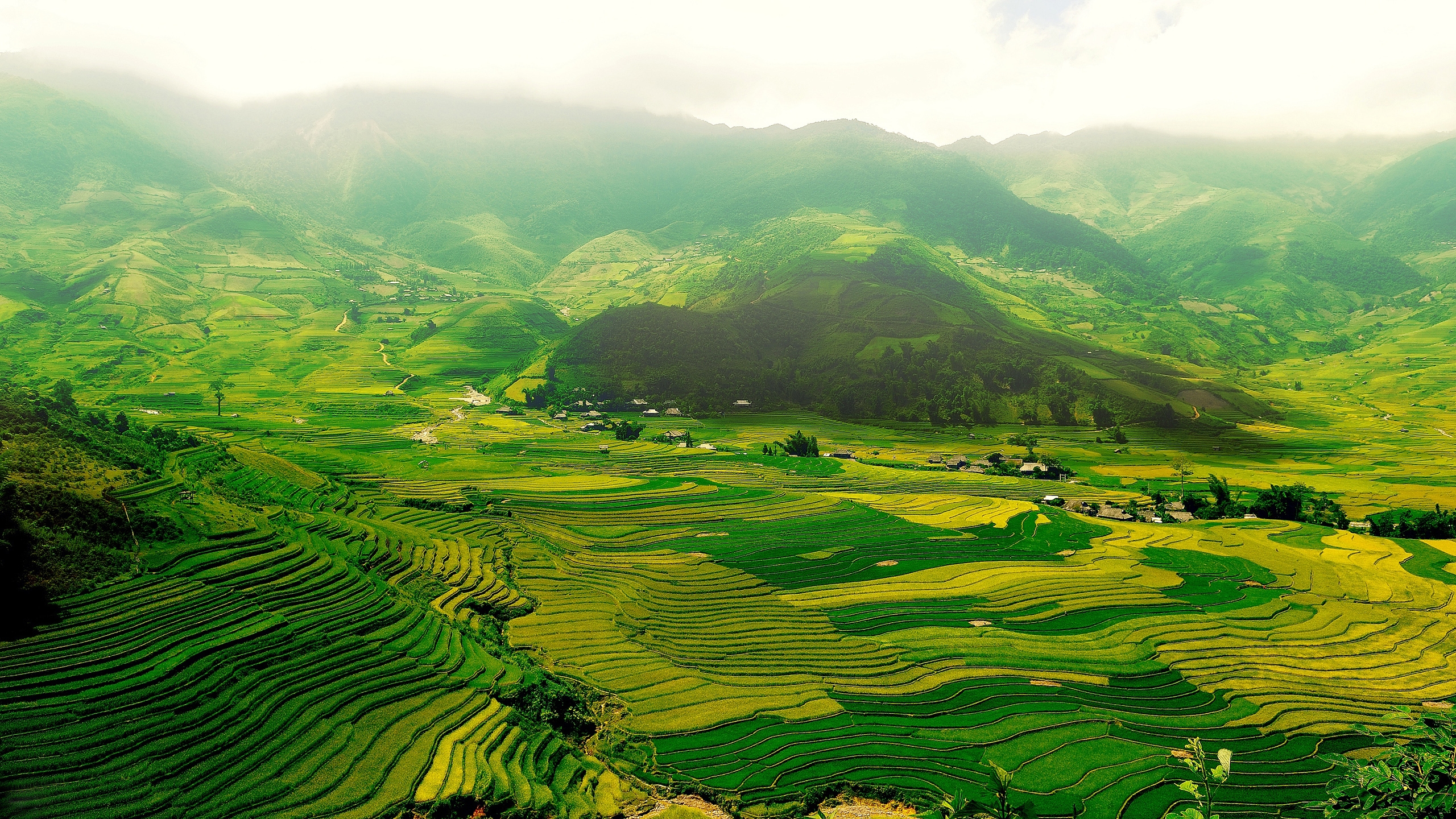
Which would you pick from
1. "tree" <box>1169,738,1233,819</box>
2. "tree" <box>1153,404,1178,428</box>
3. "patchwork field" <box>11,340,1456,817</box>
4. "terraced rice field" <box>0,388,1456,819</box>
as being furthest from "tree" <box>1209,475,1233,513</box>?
"tree" <box>1169,738,1233,819</box>

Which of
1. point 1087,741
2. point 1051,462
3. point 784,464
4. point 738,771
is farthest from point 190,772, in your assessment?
point 1051,462

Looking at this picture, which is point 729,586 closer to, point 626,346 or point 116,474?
point 116,474

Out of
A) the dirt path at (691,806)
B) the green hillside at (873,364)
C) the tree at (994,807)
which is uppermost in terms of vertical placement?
the green hillside at (873,364)

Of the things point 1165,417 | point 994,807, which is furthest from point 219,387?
point 1165,417

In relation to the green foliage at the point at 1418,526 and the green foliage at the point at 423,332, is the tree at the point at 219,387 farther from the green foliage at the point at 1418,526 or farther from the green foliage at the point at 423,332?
the green foliage at the point at 1418,526

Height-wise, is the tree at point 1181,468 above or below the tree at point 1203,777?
below

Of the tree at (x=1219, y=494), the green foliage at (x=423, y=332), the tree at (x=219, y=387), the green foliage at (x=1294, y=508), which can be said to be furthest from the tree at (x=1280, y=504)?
the green foliage at (x=423, y=332)
